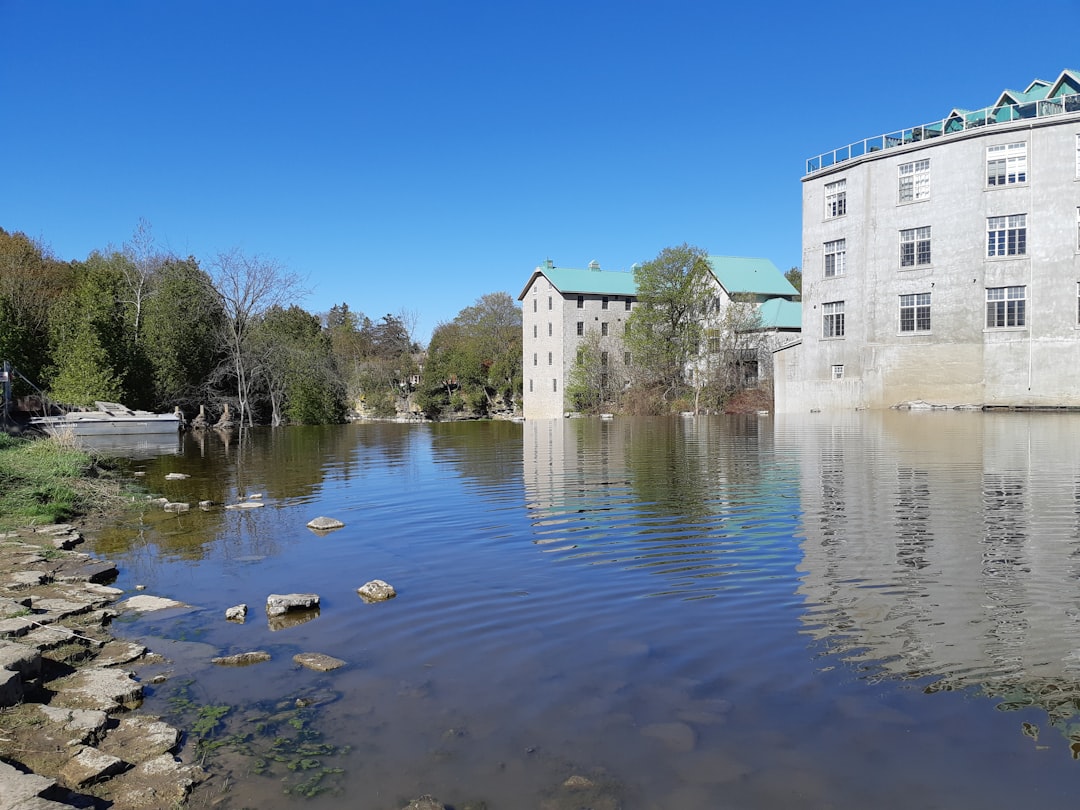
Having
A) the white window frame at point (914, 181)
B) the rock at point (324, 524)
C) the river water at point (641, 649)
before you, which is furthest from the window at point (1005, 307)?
the rock at point (324, 524)

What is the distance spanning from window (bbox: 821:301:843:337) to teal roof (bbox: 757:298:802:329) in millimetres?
12834

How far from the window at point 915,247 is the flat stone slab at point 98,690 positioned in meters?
47.4

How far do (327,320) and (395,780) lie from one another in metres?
113

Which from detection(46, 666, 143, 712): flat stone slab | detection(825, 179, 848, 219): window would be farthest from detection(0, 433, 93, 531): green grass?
detection(825, 179, 848, 219): window

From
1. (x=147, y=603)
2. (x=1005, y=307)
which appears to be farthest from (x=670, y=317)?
(x=147, y=603)

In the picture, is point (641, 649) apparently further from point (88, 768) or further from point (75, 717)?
point (75, 717)

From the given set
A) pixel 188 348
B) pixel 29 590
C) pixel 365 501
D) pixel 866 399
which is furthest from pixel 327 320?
pixel 29 590

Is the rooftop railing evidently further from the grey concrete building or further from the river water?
the river water

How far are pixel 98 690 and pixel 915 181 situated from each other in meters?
49.0

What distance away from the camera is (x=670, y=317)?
6419 centimetres

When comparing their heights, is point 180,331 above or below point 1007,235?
below

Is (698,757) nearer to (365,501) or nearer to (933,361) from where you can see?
(365,501)

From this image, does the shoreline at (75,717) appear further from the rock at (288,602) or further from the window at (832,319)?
the window at (832,319)

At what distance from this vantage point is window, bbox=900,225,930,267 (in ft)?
146
